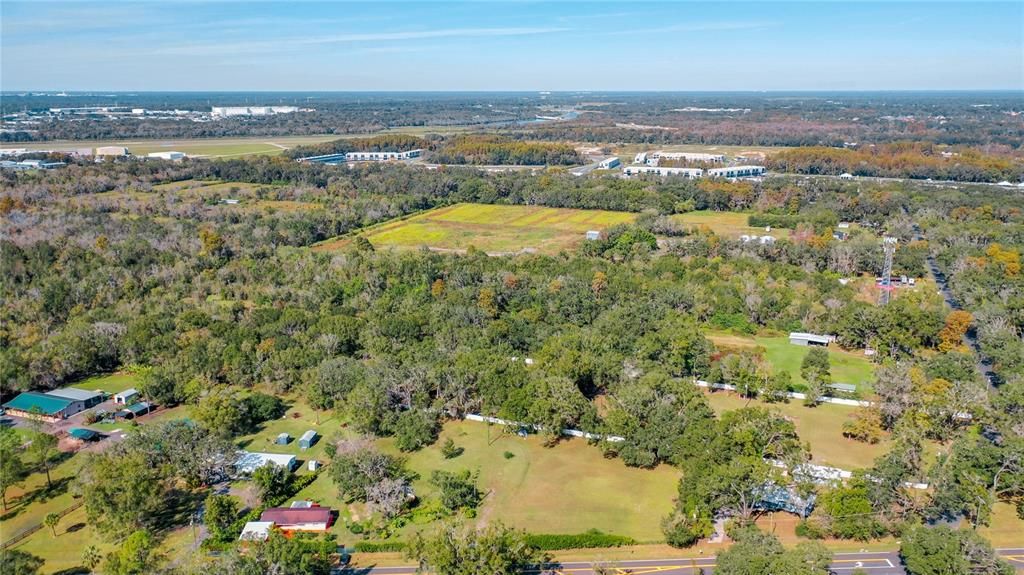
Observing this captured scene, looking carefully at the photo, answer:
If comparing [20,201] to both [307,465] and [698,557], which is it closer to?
[307,465]

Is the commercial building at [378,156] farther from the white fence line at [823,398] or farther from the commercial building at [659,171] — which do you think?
the white fence line at [823,398]

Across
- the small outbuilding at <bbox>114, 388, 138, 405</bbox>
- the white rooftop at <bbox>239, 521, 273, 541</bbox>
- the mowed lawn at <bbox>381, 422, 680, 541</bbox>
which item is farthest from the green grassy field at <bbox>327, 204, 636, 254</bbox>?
the white rooftop at <bbox>239, 521, 273, 541</bbox>

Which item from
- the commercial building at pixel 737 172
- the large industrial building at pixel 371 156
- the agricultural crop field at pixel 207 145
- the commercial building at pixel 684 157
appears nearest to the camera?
the commercial building at pixel 737 172

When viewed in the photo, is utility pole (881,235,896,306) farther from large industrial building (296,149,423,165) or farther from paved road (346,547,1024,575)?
large industrial building (296,149,423,165)

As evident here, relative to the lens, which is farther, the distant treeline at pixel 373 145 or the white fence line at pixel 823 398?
the distant treeline at pixel 373 145

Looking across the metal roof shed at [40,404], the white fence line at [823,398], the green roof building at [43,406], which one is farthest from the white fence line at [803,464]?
the metal roof shed at [40,404]

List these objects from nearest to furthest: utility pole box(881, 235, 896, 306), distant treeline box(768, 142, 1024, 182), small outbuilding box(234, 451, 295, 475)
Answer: small outbuilding box(234, 451, 295, 475)
utility pole box(881, 235, 896, 306)
distant treeline box(768, 142, 1024, 182)

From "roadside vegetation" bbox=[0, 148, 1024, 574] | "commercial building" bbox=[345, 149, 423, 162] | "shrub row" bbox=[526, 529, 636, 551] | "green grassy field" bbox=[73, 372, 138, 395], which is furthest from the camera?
"commercial building" bbox=[345, 149, 423, 162]

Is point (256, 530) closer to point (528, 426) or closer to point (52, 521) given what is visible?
point (52, 521)
